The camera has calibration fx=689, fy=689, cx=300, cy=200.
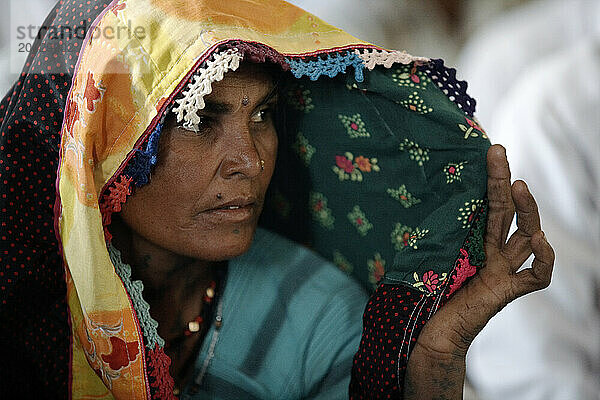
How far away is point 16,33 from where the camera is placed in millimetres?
1415

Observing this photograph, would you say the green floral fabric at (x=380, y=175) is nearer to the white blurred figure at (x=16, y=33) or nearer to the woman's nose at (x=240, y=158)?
the woman's nose at (x=240, y=158)

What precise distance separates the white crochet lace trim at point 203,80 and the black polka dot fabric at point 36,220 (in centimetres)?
17

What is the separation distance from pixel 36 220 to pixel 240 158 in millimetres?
281

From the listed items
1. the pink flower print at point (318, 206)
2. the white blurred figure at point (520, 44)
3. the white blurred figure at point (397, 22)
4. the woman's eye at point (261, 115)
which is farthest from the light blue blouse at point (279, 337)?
the white blurred figure at point (397, 22)

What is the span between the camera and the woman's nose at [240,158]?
86cm

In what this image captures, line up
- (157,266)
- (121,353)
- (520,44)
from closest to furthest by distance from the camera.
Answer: (121,353) → (157,266) → (520,44)

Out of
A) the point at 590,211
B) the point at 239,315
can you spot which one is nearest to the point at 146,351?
the point at 239,315

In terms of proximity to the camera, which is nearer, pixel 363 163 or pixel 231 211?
pixel 231 211

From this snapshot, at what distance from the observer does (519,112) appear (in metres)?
1.79

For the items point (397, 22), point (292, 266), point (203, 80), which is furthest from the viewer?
point (397, 22)

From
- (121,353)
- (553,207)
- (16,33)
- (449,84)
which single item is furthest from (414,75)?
(16,33)

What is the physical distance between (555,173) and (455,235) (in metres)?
0.78

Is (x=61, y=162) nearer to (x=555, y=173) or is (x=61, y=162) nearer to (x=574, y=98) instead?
(x=555, y=173)

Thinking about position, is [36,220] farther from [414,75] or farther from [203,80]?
[414,75]
